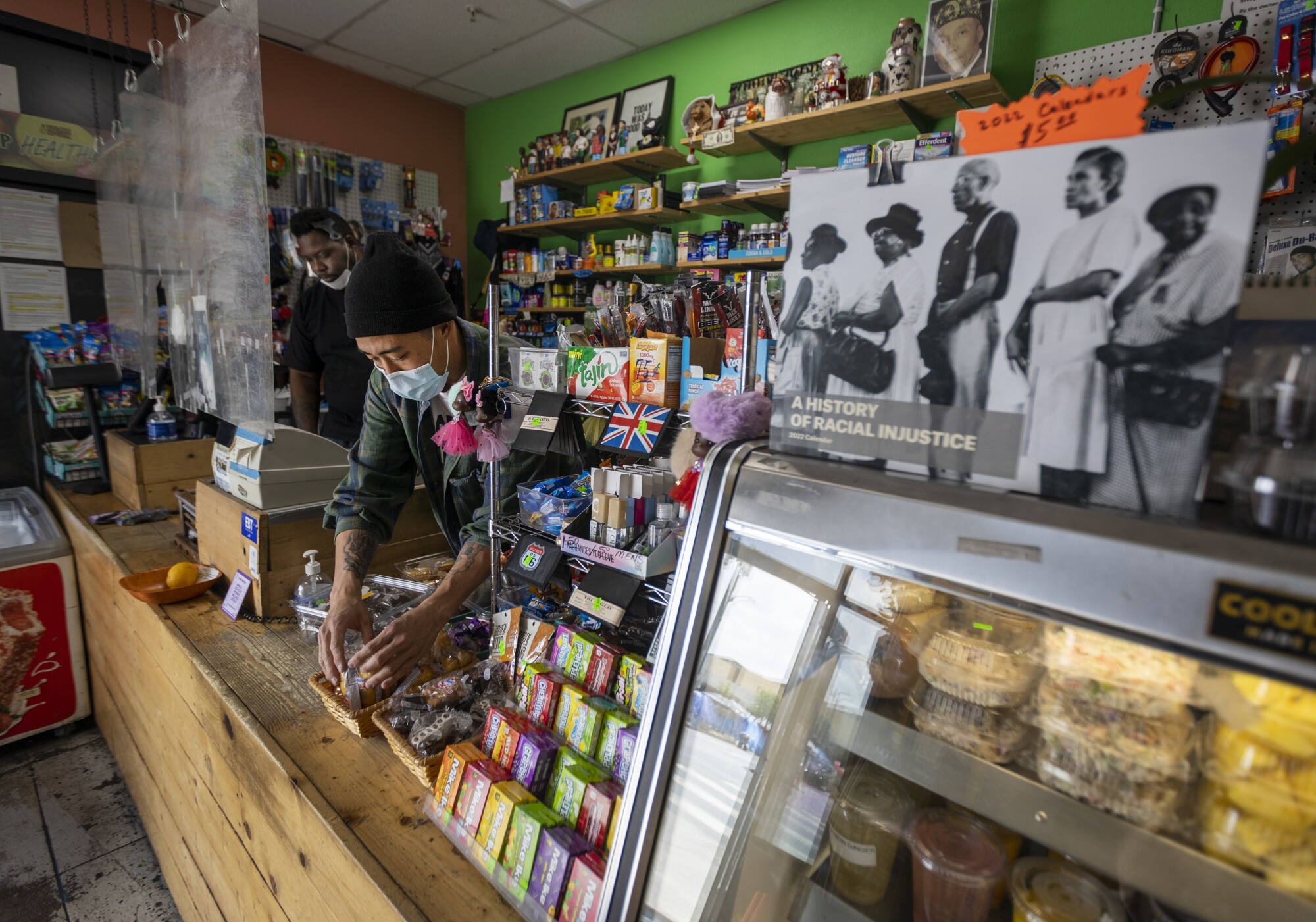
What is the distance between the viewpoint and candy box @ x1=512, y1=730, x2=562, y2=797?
38.9 inches

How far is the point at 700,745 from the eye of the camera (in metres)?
0.79

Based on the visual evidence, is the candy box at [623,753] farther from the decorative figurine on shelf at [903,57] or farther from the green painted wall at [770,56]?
the green painted wall at [770,56]

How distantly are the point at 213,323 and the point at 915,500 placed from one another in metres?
2.31

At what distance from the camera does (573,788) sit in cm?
94

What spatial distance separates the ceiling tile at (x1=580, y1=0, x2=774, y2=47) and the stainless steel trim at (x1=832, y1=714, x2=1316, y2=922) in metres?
4.59

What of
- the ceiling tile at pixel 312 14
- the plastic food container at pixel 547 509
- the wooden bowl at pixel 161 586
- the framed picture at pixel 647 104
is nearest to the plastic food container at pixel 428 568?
the wooden bowl at pixel 161 586

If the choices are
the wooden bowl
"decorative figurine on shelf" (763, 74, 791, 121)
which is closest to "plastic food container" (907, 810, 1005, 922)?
the wooden bowl

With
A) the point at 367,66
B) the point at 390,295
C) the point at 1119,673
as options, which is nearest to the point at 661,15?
the point at 367,66

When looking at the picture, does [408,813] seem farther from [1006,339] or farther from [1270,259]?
[1270,259]

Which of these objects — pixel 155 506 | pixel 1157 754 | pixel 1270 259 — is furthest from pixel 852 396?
pixel 155 506

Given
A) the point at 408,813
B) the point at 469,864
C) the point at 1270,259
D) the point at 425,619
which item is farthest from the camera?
the point at 1270,259

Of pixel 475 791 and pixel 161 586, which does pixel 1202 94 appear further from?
pixel 161 586

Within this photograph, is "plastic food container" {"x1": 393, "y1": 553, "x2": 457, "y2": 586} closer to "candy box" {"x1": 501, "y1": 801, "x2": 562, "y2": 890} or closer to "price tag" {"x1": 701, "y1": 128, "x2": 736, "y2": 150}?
"candy box" {"x1": 501, "y1": 801, "x2": 562, "y2": 890}

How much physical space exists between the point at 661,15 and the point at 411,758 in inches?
182
